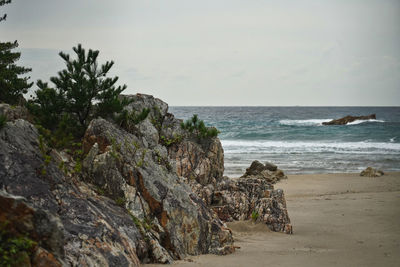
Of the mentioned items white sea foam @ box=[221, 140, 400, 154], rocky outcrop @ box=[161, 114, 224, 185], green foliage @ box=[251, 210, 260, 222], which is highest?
rocky outcrop @ box=[161, 114, 224, 185]

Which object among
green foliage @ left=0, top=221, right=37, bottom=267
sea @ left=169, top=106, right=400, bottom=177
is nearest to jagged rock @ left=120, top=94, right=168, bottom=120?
green foliage @ left=0, top=221, right=37, bottom=267

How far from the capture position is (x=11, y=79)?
973 centimetres

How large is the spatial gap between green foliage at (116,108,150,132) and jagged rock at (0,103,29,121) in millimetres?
1794

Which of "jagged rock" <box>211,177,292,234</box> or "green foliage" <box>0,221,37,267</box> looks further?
"jagged rock" <box>211,177,292,234</box>

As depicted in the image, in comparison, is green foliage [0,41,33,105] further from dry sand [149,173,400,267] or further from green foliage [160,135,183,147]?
dry sand [149,173,400,267]

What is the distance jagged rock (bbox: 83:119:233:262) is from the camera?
624 centimetres

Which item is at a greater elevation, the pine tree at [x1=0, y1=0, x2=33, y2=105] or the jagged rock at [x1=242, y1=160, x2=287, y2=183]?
the pine tree at [x1=0, y1=0, x2=33, y2=105]

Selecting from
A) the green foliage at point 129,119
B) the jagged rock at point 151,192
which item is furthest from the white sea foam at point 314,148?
the jagged rock at point 151,192

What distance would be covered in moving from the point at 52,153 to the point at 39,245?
6.27ft

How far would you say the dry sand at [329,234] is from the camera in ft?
21.7

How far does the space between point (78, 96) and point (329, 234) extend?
273 inches

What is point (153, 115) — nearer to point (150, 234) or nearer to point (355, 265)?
point (150, 234)

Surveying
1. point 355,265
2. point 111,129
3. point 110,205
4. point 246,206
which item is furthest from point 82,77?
point 355,265

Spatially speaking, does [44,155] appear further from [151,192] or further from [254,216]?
[254,216]
